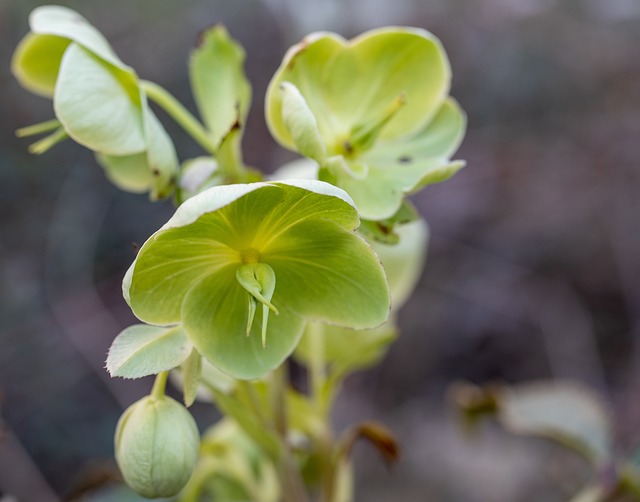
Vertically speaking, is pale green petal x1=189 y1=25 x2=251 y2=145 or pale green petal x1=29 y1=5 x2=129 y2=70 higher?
pale green petal x1=29 y1=5 x2=129 y2=70

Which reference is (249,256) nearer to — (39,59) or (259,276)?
(259,276)

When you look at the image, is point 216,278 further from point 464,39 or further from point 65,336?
point 464,39

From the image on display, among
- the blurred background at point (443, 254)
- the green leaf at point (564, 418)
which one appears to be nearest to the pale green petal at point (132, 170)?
the green leaf at point (564, 418)

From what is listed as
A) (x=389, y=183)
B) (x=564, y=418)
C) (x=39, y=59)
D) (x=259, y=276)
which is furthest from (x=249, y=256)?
(x=564, y=418)

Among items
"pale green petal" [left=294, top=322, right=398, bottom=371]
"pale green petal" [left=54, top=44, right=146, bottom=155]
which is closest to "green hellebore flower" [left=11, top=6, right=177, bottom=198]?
"pale green petal" [left=54, top=44, right=146, bottom=155]

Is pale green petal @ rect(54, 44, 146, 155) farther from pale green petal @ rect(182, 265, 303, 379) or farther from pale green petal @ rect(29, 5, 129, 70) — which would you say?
pale green petal @ rect(182, 265, 303, 379)

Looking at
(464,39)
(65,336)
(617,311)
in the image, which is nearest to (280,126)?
(65,336)
